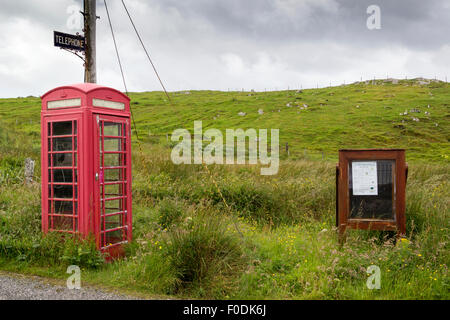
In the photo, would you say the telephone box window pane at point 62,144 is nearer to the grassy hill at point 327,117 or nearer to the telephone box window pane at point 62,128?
the telephone box window pane at point 62,128

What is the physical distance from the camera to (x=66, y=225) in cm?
600

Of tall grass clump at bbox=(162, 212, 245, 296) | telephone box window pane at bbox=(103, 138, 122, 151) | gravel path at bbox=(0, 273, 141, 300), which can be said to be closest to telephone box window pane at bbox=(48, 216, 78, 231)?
gravel path at bbox=(0, 273, 141, 300)

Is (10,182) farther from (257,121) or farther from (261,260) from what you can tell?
(257,121)

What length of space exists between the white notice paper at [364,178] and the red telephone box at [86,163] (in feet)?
12.7

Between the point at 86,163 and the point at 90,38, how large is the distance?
13.6 ft

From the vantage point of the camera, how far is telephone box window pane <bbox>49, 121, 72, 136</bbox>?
596 cm

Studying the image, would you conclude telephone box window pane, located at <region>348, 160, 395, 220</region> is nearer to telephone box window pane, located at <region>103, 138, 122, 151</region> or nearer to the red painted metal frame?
the red painted metal frame

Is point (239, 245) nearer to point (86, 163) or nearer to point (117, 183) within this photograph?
point (117, 183)

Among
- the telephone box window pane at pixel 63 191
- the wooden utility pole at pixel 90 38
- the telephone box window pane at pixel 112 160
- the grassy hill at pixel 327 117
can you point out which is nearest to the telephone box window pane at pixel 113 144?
the telephone box window pane at pixel 112 160

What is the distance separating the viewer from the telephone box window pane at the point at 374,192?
6.02 metres

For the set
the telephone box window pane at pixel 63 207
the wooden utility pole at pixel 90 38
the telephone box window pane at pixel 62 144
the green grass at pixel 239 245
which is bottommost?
the green grass at pixel 239 245

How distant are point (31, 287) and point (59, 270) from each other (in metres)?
0.55

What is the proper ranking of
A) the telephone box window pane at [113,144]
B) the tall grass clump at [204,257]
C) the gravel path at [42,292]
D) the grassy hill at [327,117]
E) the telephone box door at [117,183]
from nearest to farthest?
1. the gravel path at [42,292]
2. the tall grass clump at [204,257]
3. the telephone box door at [117,183]
4. the telephone box window pane at [113,144]
5. the grassy hill at [327,117]

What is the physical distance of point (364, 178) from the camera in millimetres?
6086
